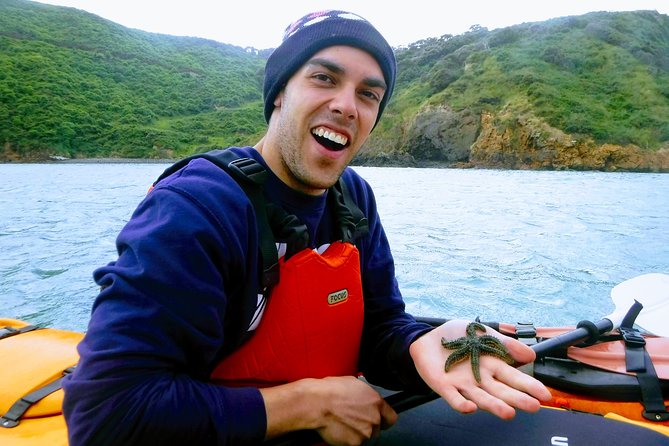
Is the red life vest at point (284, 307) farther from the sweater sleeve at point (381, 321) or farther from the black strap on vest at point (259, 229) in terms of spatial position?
the sweater sleeve at point (381, 321)

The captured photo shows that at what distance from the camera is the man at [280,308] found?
0.97 m

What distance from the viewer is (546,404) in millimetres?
1909

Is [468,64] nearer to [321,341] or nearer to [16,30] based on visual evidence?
[321,341]

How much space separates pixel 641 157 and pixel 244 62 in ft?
226

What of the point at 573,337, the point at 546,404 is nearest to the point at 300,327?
the point at 546,404

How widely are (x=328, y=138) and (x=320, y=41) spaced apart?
0.34 metres

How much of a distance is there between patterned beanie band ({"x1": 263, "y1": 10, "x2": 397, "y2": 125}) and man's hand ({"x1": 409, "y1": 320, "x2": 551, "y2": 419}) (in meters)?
0.97

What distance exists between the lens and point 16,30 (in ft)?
221

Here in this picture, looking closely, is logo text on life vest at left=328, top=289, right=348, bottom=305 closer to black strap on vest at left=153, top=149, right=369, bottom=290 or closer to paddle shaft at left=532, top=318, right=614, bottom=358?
black strap on vest at left=153, top=149, right=369, bottom=290

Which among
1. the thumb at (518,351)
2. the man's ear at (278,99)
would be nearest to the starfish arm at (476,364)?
the thumb at (518,351)

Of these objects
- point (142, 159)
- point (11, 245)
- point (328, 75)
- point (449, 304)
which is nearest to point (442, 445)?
point (328, 75)

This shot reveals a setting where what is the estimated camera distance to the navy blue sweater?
3.10 feet

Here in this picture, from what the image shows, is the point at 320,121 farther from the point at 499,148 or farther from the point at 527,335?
the point at 499,148

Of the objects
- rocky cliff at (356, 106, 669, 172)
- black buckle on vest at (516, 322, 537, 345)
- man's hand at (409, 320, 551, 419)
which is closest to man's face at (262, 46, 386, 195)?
man's hand at (409, 320, 551, 419)
